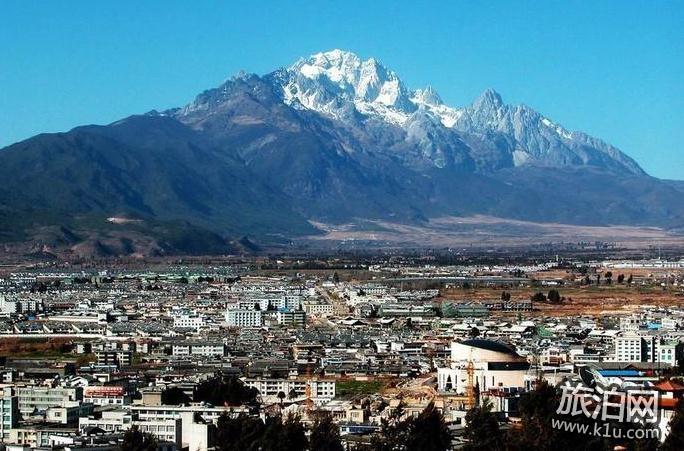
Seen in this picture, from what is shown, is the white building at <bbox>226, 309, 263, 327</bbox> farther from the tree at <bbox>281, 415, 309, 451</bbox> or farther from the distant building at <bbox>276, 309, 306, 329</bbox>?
the tree at <bbox>281, 415, 309, 451</bbox>

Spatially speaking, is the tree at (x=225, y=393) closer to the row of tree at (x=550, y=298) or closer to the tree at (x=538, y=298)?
the row of tree at (x=550, y=298)

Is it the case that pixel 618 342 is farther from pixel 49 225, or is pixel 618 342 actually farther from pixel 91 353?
pixel 49 225

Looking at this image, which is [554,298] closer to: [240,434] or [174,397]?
[174,397]


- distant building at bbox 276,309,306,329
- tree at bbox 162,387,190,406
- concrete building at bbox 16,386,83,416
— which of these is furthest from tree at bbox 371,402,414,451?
distant building at bbox 276,309,306,329

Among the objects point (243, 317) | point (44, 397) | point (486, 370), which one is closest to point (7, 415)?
point (44, 397)

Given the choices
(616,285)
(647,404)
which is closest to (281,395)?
(647,404)

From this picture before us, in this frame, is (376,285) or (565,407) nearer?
(565,407)
